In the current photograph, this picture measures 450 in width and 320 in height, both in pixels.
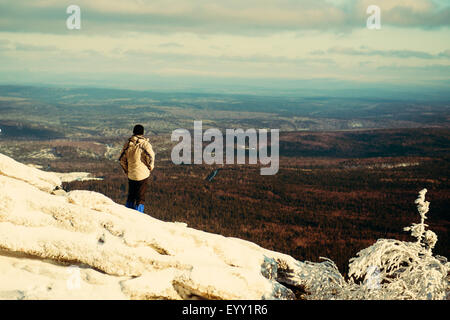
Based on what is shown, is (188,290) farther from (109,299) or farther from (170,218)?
(170,218)

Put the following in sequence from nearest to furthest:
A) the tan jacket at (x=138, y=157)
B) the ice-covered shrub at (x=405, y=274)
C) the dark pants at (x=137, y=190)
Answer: the ice-covered shrub at (x=405, y=274) → the tan jacket at (x=138, y=157) → the dark pants at (x=137, y=190)

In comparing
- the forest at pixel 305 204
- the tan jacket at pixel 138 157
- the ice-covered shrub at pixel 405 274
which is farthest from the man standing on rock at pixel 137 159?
the forest at pixel 305 204

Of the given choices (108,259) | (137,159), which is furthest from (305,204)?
(108,259)

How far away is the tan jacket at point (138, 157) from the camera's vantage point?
518 inches

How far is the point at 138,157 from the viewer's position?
13.2 m

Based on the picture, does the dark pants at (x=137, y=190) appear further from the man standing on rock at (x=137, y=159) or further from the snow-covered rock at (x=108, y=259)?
the snow-covered rock at (x=108, y=259)

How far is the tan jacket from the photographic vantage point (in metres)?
13.1

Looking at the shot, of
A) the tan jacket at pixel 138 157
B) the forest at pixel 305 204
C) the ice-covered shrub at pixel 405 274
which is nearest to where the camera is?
the ice-covered shrub at pixel 405 274

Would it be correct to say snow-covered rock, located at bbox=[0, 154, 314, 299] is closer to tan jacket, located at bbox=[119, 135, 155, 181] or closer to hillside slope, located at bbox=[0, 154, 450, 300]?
hillside slope, located at bbox=[0, 154, 450, 300]

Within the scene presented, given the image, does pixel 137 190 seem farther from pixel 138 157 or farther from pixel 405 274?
pixel 405 274

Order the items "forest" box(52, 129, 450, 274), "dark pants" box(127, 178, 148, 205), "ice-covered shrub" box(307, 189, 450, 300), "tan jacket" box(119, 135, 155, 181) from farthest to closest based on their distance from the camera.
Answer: "forest" box(52, 129, 450, 274) < "dark pants" box(127, 178, 148, 205) < "tan jacket" box(119, 135, 155, 181) < "ice-covered shrub" box(307, 189, 450, 300)

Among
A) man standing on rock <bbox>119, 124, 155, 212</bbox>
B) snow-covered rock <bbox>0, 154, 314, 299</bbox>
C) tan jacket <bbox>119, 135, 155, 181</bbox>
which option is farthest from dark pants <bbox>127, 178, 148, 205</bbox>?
snow-covered rock <bbox>0, 154, 314, 299</bbox>
